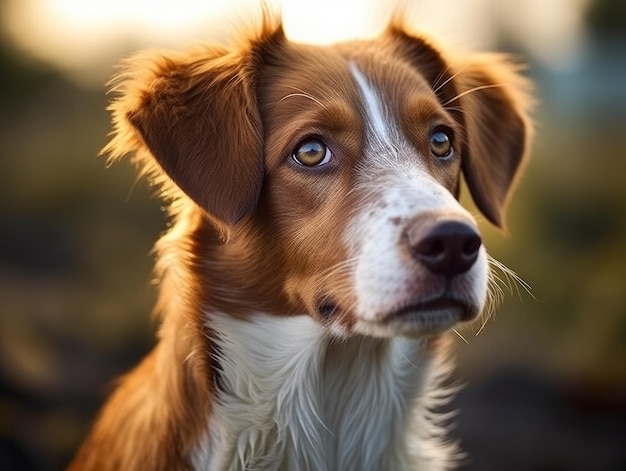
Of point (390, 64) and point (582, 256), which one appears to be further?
point (582, 256)

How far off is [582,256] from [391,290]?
4.68m

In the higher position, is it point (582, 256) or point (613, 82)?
point (613, 82)

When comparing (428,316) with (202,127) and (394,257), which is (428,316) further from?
(202,127)

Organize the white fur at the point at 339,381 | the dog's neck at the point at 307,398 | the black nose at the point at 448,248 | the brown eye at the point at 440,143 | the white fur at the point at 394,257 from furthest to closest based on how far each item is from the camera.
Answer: the brown eye at the point at 440,143
the dog's neck at the point at 307,398
the white fur at the point at 339,381
the white fur at the point at 394,257
the black nose at the point at 448,248

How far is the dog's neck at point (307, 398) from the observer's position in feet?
10.7

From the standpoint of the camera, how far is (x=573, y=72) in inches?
293

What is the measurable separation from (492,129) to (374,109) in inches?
34.8

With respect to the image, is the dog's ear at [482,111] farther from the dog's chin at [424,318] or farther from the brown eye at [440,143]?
the dog's chin at [424,318]

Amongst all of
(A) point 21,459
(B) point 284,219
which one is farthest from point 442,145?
(A) point 21,459

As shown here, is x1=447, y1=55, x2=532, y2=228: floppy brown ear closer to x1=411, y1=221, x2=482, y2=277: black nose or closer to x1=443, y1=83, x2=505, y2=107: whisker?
x1=443, y1=83, x2=505, y2=107: whisker

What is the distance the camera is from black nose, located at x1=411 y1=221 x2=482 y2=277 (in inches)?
107

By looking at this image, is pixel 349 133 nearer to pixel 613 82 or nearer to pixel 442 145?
pixel 442 145

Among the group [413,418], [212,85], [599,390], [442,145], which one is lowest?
[599,390]

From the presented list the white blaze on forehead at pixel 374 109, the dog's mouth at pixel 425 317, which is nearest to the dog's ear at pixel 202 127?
the white blaze on forehead at pixel 374 109
